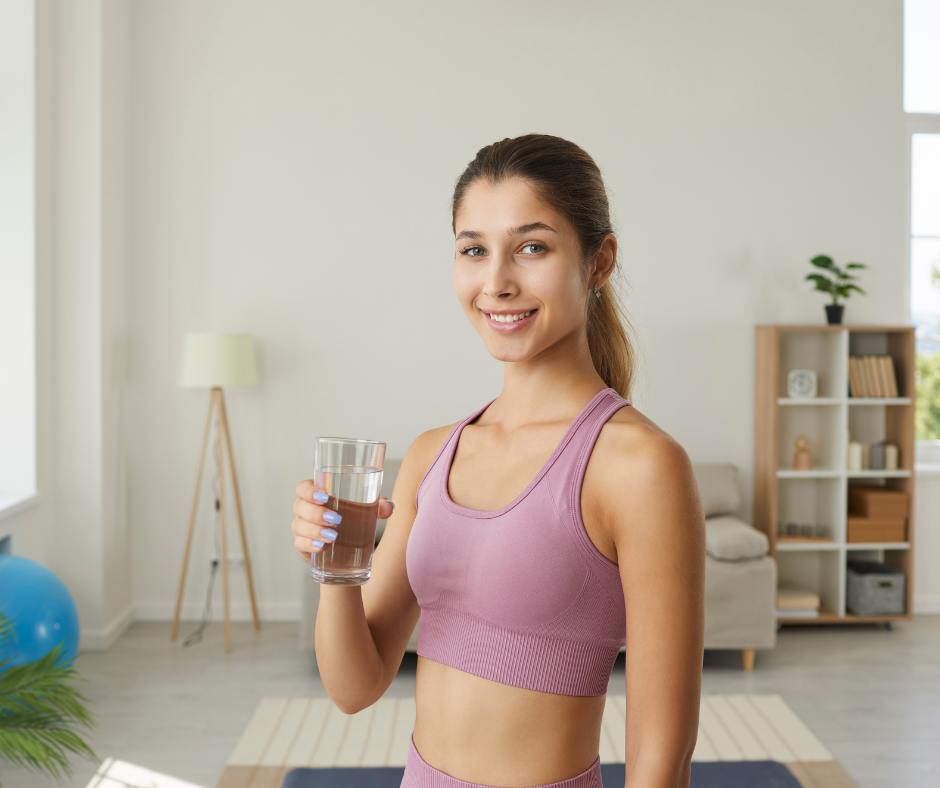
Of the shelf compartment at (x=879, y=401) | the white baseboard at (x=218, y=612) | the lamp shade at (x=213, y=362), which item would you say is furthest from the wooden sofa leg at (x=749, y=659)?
the lamp shade at (x=213, y=362)

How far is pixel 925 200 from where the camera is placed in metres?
4.44

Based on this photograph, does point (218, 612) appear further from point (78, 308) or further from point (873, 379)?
point (873, 379)

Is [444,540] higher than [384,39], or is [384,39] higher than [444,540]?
[384,39]

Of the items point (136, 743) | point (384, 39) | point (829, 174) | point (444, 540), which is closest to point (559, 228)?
point (444, 540)

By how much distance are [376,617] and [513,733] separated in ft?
0.82

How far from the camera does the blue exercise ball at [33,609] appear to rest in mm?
2516

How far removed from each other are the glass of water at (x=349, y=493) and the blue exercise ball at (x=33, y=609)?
202 cm

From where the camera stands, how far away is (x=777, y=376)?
3.94 metres

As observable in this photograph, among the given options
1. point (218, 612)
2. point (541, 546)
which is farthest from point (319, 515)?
point (218, 612)

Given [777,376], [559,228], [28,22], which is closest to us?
[559,228]

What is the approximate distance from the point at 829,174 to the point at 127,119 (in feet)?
11.5

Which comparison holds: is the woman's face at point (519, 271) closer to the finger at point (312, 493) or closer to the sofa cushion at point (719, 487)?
the finger at point (312, 493)

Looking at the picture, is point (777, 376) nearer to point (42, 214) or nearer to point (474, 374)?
point (474, 374)

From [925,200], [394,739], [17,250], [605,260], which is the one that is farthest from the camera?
[925,200]
